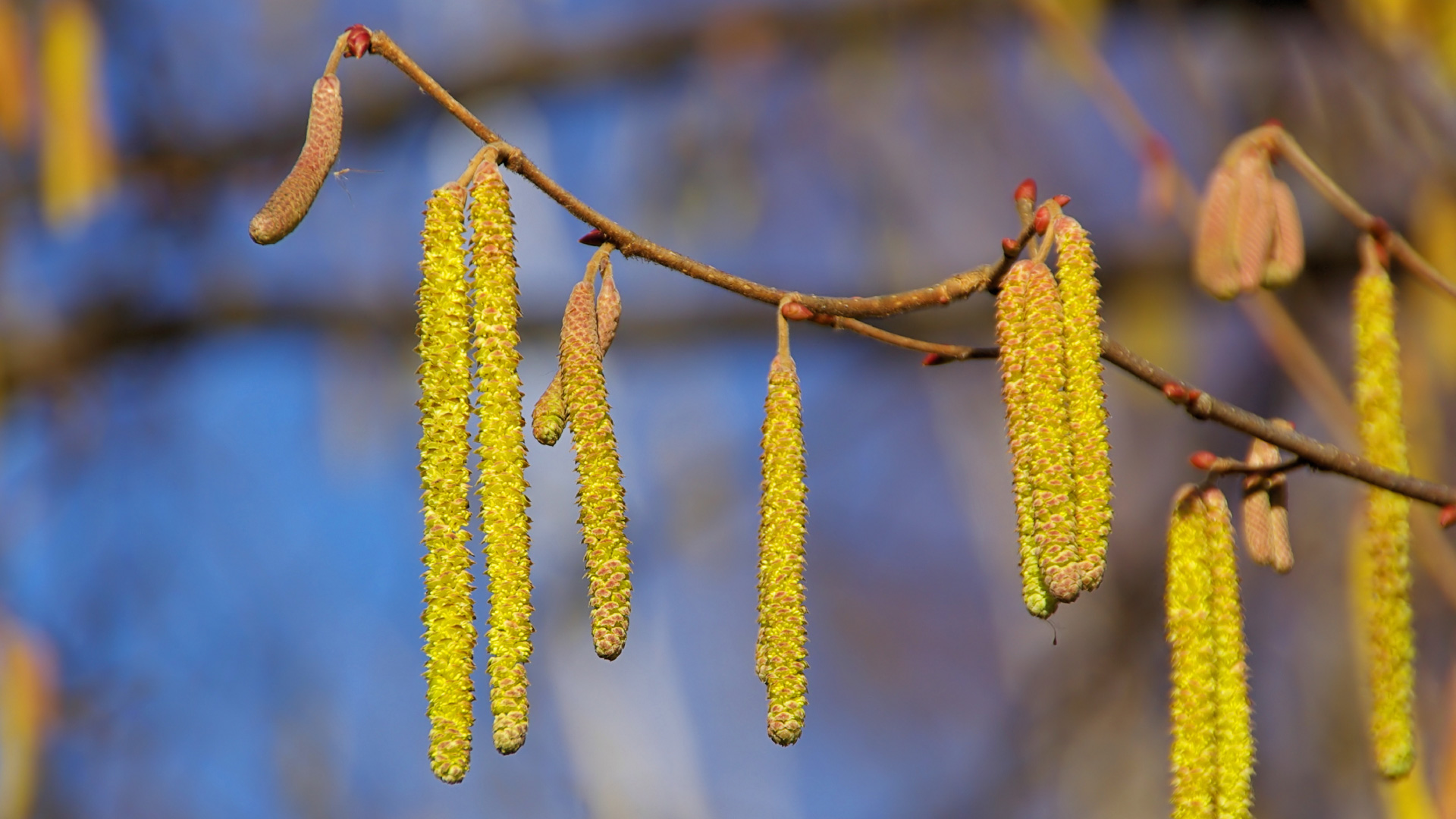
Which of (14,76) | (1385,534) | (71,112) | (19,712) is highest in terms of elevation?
(14,76)

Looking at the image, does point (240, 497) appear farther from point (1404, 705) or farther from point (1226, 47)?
point (1404, 705)

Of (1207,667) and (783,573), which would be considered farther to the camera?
(1207,667)

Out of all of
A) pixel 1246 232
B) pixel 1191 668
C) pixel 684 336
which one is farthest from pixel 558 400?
pixel 684 336

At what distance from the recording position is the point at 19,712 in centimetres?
270

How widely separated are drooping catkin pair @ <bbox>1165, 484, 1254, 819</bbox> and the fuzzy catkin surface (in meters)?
0.34

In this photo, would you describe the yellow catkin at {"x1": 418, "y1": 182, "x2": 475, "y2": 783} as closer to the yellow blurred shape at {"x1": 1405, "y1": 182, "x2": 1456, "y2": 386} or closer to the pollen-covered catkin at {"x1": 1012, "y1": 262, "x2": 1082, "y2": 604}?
the pollen-covered catkin at {"x1": 1012, "y1": 262, "x2": 1082, "y2": 604}

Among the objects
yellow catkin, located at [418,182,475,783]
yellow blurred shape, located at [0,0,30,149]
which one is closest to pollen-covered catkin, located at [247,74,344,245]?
yellow catkin, located at [418,182,475,783]

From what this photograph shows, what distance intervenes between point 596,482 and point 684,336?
4571 millimetres

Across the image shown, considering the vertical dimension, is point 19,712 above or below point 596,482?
above

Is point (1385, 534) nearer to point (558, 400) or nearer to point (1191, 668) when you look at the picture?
point (1191, 668)

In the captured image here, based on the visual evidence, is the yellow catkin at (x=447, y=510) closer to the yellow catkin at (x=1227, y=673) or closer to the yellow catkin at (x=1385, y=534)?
the yellow catkin at (x=1227, y=673)

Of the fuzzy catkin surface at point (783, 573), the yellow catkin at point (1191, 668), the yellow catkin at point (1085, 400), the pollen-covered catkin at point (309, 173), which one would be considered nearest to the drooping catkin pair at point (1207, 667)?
the yellow catkin at point (1191, 668)

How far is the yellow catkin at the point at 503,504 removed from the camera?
3.12 feet

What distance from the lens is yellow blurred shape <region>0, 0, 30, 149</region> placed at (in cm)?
297
